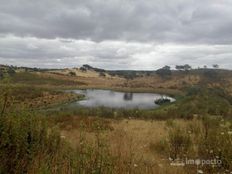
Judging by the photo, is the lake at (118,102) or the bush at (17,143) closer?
the bush at (17,143)

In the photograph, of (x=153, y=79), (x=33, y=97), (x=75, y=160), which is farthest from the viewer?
(x=153, y=79)

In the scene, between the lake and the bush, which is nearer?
the bush

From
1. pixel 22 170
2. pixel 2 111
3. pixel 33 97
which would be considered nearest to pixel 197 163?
pixel 22 170

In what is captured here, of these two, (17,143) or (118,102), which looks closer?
(17,143)

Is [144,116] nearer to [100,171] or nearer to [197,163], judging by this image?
[197,163]

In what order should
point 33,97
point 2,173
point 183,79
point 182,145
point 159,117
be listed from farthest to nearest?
point 183,79 < point 33,97 < point 159,117 < point 182,145 < point 2,173

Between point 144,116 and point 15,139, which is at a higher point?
point 15,139

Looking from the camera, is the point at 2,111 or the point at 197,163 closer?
the point at 2,111

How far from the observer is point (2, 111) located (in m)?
4.09

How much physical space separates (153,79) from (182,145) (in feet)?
331

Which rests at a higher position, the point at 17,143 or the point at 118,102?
the point at 17,143

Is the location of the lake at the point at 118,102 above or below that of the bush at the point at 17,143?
below

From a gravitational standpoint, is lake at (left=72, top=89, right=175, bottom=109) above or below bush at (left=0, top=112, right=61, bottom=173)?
below

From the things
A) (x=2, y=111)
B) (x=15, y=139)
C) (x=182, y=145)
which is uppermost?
(x=2, y=111)
